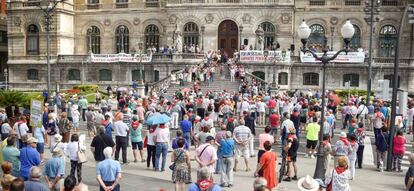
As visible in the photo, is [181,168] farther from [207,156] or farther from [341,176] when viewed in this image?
[341,176]

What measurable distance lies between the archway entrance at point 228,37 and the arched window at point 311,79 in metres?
8.66

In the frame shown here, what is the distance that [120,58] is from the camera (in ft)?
161

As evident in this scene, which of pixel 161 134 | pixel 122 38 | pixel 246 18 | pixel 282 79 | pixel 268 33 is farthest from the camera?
pixel 122 38

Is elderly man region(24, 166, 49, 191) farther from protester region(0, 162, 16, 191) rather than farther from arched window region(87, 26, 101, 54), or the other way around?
arched window region(87, 26, 101, 54)

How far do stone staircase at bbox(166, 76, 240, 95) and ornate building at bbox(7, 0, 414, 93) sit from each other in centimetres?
352

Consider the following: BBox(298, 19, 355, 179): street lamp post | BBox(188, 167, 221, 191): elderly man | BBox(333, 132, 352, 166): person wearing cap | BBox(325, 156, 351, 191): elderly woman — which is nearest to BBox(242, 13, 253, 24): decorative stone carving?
BBox(298, 19, 355, 179): street lamp post

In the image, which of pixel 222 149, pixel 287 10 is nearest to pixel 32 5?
pixel 287 10

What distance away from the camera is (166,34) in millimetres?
51906

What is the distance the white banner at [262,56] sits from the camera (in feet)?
145

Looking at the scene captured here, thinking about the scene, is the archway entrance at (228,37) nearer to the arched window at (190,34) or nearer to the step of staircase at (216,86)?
the arched window at (190,34)

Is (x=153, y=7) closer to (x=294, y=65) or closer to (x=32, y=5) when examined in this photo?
(x=32, y=5)

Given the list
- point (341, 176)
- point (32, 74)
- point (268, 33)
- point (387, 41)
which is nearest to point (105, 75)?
point (32, 74)

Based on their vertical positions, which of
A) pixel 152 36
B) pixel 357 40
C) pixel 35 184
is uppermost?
pixel 152 36

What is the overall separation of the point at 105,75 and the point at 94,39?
6.79 meters
